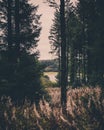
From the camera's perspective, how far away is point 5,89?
17.5 m

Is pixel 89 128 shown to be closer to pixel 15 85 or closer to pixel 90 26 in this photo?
pixel 15 85

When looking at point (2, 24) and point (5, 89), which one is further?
point (2, 24)

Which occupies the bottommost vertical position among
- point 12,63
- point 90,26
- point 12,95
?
point 12,95

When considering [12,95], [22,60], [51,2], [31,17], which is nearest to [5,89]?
[12,95]

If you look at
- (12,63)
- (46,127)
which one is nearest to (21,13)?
(12,63)

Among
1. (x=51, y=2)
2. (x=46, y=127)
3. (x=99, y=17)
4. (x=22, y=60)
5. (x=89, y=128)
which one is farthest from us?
(x=99, y=17)

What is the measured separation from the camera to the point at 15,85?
57.3 ft

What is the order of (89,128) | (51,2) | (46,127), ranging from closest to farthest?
1. (89,128)
2. (46,127)
3. (51,2)

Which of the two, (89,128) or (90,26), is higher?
(90,26)

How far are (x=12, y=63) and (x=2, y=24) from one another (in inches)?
376

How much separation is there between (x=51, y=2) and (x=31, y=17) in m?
8.62

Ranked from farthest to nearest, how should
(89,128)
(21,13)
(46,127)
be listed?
1. (21,13)
2. (46,127)
3. (89,128)

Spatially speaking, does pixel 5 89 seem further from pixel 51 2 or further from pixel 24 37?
pixel 24 37

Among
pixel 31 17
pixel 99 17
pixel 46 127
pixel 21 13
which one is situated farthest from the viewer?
pixel 31 17
